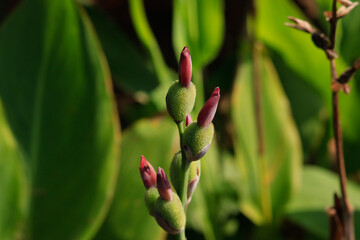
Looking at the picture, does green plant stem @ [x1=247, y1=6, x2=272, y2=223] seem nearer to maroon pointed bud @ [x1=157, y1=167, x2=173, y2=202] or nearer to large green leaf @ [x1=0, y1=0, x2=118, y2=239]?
large green leaf @ [x1=0, y1=0, x2=118, y2=239]

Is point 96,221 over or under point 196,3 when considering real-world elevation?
under

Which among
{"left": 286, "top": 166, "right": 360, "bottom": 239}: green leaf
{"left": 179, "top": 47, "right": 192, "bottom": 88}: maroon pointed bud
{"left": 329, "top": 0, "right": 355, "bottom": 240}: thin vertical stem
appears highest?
{"left": 179, "top": 47, "right": 192, "bottom": 88}: maroon pointed bud

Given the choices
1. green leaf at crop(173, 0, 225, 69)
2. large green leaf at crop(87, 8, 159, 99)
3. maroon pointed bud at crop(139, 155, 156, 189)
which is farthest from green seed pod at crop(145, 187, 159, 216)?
large green leaf at crop(87, 8, 159, 99)

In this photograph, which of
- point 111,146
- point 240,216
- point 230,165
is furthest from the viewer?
point 230,165

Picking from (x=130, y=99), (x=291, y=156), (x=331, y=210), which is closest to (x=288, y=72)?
(x=291, y=156)

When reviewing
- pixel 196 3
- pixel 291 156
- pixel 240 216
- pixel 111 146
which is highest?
pixel 196 3

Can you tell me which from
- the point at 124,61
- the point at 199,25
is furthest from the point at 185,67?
the point at 124,61

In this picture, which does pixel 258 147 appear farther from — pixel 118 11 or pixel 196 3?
pixel 118 11

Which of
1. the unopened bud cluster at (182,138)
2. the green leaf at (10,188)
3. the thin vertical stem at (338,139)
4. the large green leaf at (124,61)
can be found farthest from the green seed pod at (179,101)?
the large green leaf at (124,61)
